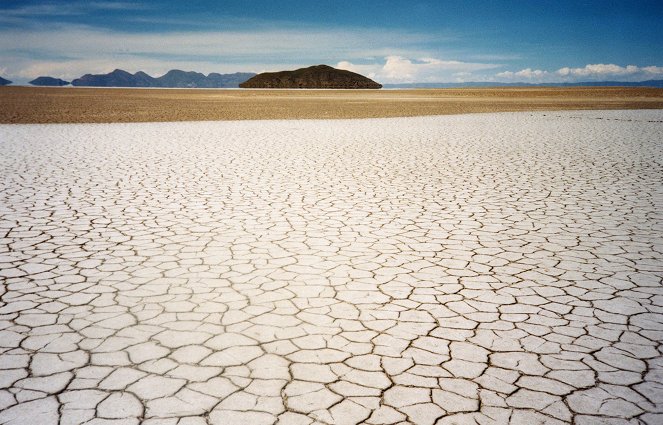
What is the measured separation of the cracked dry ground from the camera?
2.43 metres

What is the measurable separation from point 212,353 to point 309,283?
3.95ft

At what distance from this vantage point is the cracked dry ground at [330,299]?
2.43 metres

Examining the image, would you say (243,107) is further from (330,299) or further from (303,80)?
(303,80)

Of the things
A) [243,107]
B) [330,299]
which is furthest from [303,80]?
[330,299]

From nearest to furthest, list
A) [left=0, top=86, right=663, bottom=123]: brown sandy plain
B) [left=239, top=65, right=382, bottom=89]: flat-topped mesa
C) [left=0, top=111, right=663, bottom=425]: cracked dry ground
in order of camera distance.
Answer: [left=0, top=111, right=663, bottom=425]: cracked dry ground, [left=0, top=86, right=663, bottom=123]: brown sandy plain, [left=239, top=65, right=382, bottom=89]: flat-topped mesa

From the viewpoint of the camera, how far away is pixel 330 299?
11.8ft

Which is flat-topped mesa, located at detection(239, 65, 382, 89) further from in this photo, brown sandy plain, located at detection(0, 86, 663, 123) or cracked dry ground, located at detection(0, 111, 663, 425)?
cracked dry ground, located at detection(0, 111, 663, 425)

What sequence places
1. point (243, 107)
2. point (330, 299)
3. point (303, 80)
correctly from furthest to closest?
point (303, 80), point (243, 107), point (330, 299)

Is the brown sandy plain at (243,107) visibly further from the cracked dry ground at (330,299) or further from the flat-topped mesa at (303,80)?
the flat-topped mesa at (303,80)

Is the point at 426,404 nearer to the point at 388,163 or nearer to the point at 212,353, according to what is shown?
the point at 212,353

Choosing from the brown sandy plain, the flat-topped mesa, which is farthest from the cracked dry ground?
the flat-topped mesa

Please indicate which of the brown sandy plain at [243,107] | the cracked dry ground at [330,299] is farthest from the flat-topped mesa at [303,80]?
the cracked dry ground at [330,299]

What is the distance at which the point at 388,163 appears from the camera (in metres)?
9.90

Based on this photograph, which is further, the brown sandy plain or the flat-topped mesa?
the flat-topped mesa
